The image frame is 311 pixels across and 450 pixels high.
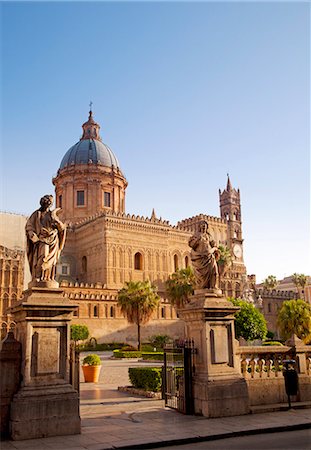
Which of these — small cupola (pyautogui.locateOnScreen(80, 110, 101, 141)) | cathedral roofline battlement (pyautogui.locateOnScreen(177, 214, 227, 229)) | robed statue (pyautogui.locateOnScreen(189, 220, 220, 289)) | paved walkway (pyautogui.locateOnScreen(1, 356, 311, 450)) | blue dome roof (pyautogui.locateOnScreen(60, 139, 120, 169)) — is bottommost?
paved walkway (pyautogui.locateOnScreen(1, 356, 311, 450))

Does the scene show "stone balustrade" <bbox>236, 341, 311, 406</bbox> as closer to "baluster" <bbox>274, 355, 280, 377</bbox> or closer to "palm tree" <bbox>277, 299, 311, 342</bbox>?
"baluster" <bbox>274, 355, 280, 377</bbox>

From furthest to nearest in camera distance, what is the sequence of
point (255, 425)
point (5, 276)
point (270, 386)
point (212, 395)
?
point (5, 276) < point (270, 386) < point (212, 395) < point (255, 425)

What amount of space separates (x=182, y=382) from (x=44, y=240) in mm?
4494

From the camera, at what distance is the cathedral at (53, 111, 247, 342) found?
4766cm

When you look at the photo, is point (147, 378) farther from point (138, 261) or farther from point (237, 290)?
point (237, 290)

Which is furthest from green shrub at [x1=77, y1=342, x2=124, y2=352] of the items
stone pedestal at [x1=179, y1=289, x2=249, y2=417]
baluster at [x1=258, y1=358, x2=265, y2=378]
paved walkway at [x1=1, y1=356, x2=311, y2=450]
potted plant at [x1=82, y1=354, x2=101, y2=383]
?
stone pedestal at [x1=179, y1=289, x2=249, y2=417]

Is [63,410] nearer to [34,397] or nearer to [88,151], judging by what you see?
[34,397]

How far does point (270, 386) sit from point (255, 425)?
6.90ft

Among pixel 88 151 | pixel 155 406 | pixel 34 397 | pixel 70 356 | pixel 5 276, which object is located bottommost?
pixel 155 406

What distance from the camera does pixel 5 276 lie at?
161 ft

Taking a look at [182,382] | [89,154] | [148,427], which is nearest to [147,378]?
[182,382]

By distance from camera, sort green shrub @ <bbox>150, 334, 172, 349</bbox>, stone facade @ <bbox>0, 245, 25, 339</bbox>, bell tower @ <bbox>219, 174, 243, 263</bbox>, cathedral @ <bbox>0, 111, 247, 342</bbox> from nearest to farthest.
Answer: green shrub @ <bbox>150, 334, 172, 349</bbox> < cathedral @ <bbox>0, 111, 247, 342</bbox> < stone facade @ <bbox>0, 245, 25, 339</bbox> < bell tower @ <bbox>219, 174, 243, 263</bbox>

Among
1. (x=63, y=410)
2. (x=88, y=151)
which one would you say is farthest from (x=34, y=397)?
(x=88, y=151)

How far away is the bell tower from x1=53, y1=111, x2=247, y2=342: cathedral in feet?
24.9
